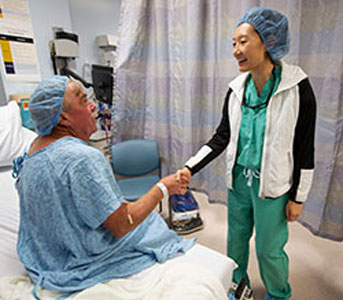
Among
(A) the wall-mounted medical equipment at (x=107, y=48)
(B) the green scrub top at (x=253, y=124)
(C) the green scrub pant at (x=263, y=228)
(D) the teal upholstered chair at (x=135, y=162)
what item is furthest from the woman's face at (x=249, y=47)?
(A) the wall-mounted medical equipment at (x=107, y=48)

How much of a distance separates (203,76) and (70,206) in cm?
153

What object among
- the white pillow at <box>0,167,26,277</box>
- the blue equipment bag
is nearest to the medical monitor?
the white pillow at <box>0,167,26,277</box>

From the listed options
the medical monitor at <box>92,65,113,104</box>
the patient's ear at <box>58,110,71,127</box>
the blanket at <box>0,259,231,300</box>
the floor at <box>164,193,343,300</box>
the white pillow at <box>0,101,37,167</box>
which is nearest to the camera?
the blanket at <box>0,259,231,300</box>

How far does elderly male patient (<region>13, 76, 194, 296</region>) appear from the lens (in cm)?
78

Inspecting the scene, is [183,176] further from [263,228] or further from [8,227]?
[8,227]

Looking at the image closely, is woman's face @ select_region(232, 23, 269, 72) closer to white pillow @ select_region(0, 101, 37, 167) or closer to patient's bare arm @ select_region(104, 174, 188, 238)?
patient's bare arm @ select_region(104, 174, 188, 238)

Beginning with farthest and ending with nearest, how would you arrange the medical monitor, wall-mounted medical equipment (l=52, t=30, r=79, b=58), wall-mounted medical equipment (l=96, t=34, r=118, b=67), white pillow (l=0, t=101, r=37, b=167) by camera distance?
wall-mounted medical equipment (l=96, t=34, r=118, b=67), the medical monitor, wall-mounted medical equipment (l=52, t=30, r=79, b=58), white pillow (l=0, t=101, r=37, b=167)

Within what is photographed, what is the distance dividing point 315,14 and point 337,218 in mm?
1290

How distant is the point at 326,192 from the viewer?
5.11ft

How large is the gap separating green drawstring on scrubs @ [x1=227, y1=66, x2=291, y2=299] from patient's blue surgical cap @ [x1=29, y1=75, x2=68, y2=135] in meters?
0.78

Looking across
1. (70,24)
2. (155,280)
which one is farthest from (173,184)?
(70,24)

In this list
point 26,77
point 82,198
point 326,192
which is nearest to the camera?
point 82,198

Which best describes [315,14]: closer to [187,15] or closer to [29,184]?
[187,15]

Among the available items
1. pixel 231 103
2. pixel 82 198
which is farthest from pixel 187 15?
pixel 82 198
